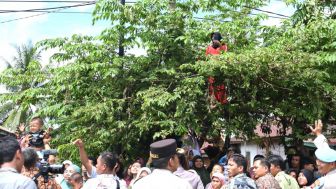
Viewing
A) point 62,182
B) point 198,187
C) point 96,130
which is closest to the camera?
point 198,187

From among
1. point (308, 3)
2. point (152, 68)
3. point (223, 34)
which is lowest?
point (152, 68)

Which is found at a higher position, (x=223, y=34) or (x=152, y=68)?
(x=223, y=34)

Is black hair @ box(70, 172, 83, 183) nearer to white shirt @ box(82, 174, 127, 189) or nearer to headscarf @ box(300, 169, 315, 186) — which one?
white shirt @ box(82, 174, 127, 189)

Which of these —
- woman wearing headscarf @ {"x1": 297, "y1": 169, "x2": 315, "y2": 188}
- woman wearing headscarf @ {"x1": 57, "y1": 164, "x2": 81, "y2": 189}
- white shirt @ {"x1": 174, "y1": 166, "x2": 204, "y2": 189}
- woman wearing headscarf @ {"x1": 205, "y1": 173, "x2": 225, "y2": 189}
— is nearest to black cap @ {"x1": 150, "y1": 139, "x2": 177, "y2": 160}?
white shirt @ {"x1": 174, "y1": 166, "x2": 204, "y2": 189}

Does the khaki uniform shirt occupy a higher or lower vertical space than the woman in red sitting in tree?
lower

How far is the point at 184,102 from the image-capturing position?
866 centimetres

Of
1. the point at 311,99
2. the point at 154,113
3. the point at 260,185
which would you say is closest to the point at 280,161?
the point at 260,185

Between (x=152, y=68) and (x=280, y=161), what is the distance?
3.47 meters

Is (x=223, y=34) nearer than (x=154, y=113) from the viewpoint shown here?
No

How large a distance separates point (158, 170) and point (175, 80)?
5.45m

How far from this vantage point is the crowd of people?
150 inches

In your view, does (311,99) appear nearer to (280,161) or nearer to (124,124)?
(280,161)

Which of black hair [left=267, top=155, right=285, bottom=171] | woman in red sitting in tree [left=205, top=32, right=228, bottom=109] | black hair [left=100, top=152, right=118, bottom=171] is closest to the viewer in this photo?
black hair [left=100, top=152, right=118, bottom=171]

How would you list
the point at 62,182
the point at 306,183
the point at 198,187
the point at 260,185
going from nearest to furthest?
the point at 260,185, the point at 198,187, the point at 62,182, the point at 306,183
